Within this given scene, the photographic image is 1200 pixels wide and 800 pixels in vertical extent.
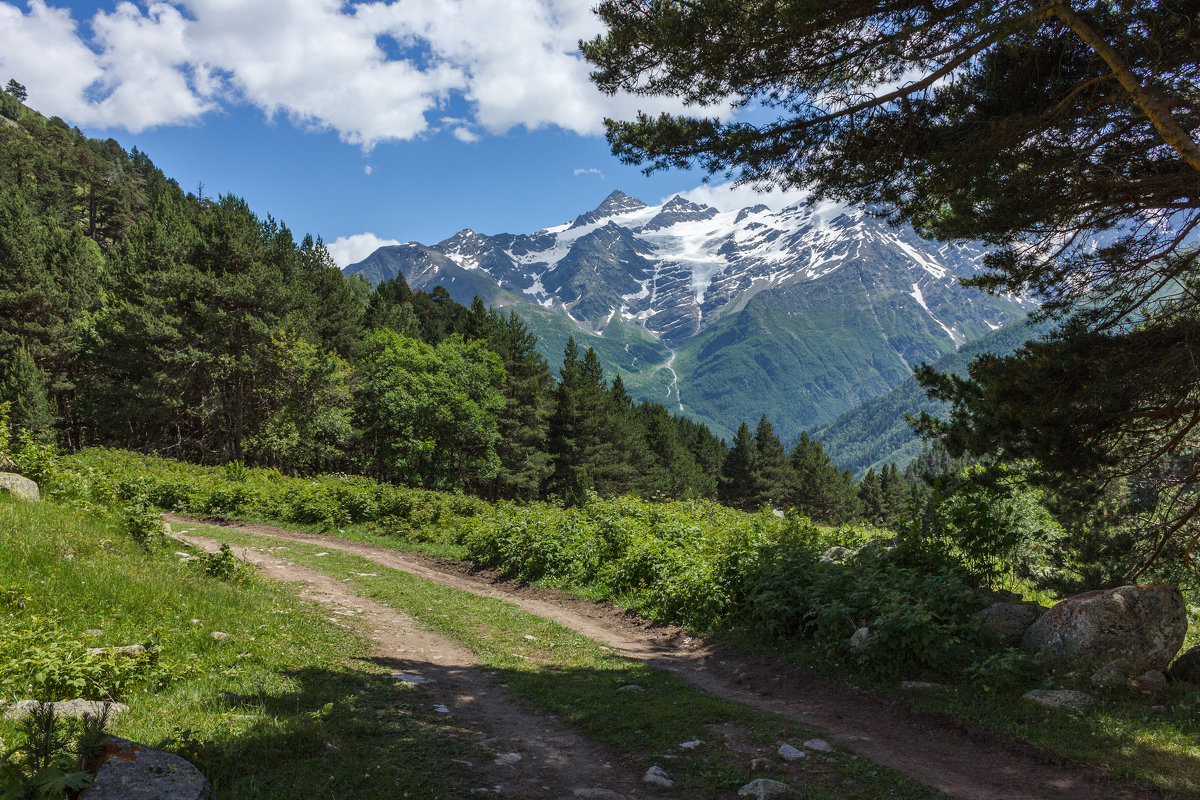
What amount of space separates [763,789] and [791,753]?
40.9 inches

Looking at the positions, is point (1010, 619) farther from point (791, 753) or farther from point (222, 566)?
point (222, 566)

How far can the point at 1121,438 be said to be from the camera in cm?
808

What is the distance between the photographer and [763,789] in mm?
4980

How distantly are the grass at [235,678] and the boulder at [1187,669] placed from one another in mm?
8466

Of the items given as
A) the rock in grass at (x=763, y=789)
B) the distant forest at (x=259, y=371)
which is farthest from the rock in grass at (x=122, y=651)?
the distant forest at (x=259, y=371)

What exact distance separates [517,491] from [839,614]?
42.3 meters

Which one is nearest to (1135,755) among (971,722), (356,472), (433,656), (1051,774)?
(1051,774)

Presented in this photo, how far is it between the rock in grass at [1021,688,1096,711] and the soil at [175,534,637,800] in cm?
494

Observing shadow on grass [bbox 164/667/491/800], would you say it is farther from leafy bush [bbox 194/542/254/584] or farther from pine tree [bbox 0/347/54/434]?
pine tree [bbox 0/347/54/434]

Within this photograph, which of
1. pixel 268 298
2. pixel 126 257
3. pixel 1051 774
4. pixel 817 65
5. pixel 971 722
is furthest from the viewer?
pixel 126 257

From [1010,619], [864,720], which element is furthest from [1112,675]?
[864,720]

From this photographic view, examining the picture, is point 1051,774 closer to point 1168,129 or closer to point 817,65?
point 1168,129

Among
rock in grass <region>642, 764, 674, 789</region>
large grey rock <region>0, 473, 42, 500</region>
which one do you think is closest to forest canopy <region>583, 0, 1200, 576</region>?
rock in grass <region>642, 764, 674, 789</region>

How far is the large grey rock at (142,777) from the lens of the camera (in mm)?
2975
